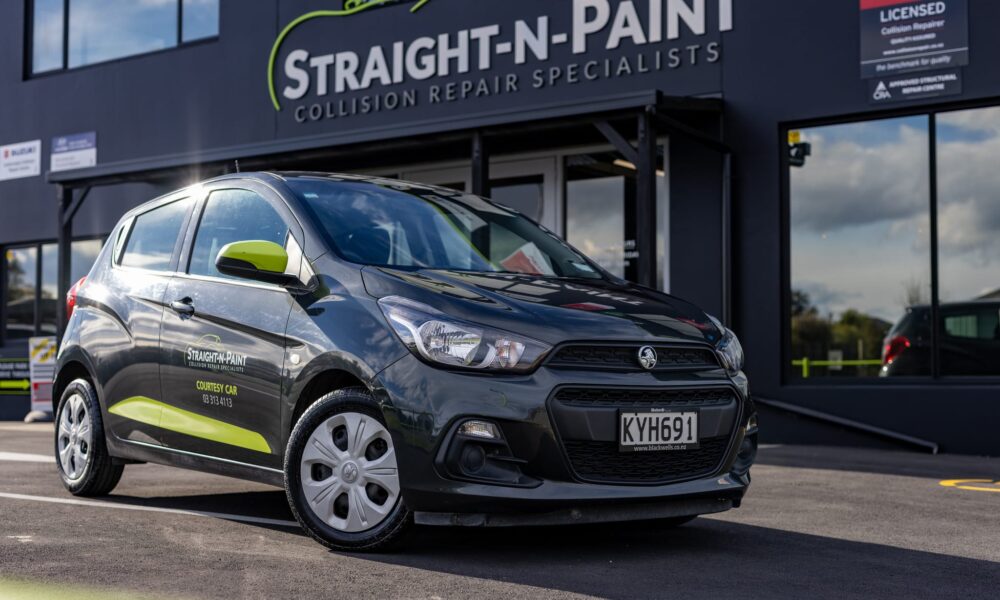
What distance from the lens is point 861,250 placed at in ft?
38.7

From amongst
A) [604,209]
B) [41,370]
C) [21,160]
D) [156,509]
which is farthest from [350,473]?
[21,160]

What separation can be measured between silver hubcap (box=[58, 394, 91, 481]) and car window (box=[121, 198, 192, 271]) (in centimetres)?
86

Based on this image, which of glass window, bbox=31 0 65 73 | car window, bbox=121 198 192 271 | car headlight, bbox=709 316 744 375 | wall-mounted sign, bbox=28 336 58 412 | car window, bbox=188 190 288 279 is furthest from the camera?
glass window, bbox=31 0 65 73

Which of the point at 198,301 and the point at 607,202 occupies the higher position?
the point at 607,202

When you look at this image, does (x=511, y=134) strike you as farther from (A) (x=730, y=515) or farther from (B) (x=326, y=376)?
(B) (x=326, y=376)

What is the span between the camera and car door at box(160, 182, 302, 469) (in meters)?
5.23

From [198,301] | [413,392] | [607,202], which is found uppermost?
[607,202]

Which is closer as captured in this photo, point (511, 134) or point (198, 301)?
point (198, 301)

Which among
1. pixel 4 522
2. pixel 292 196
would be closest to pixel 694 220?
pixel 292 196

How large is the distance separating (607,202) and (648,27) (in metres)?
1.99

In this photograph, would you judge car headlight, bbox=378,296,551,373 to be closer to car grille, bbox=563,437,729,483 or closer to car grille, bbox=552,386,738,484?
car grille, bbox=552,386,738,484

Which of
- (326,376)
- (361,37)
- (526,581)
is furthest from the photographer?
(361,37)

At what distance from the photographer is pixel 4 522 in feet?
18.3

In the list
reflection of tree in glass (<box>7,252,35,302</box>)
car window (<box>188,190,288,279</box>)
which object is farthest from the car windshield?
reflection of tree in glass (<box>7,252,35,302</box>)
